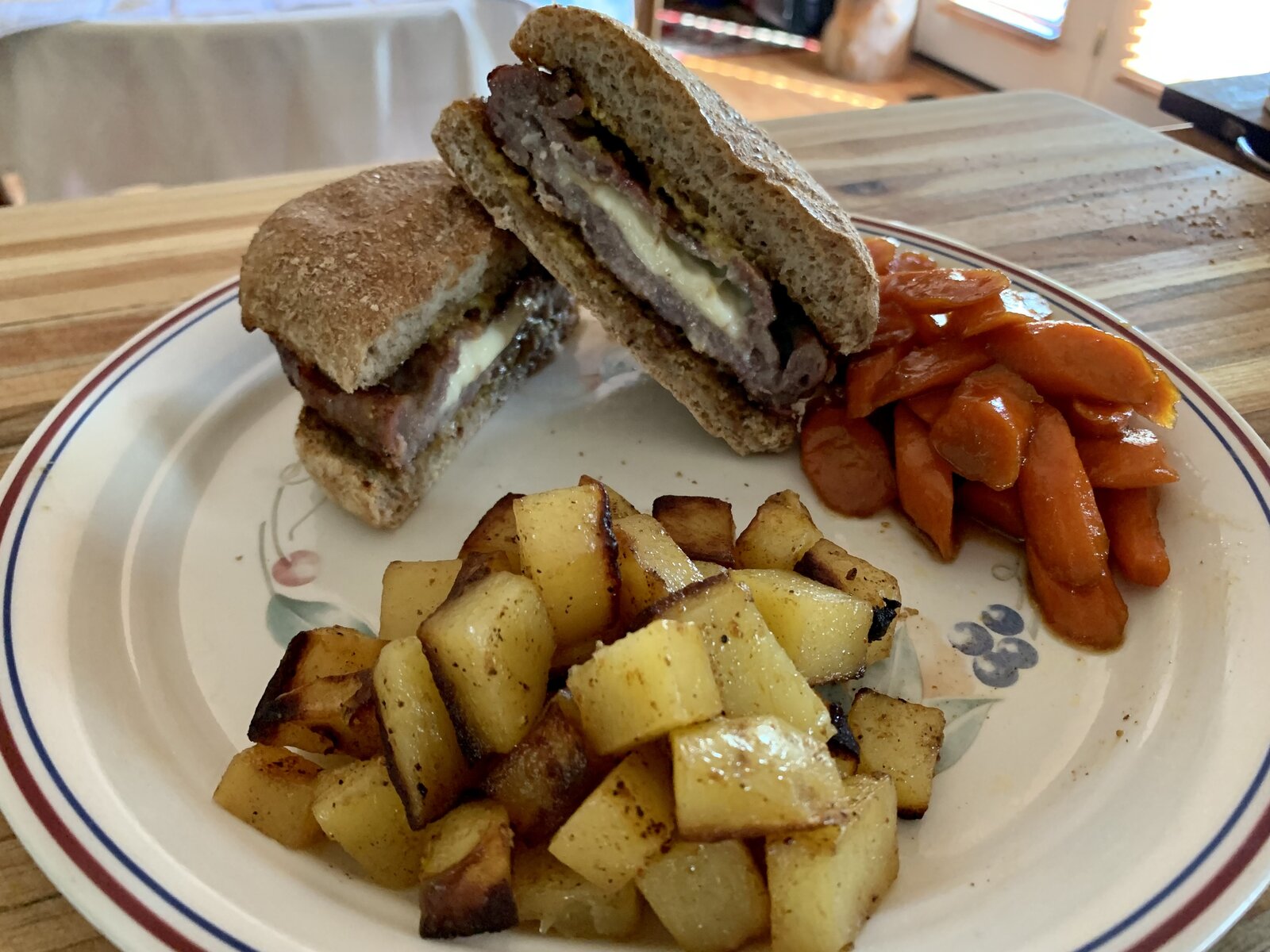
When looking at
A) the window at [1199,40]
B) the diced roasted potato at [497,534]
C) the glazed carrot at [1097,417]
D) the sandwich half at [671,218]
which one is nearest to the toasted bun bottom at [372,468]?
the diced roasted potato at [497,534]

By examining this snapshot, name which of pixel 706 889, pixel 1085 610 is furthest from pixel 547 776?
pixel 1085 610

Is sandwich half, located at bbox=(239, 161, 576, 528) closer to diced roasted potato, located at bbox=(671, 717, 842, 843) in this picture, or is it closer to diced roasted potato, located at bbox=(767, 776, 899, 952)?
diced roasted potato, located at bbox=(671, 717, 842, 843)

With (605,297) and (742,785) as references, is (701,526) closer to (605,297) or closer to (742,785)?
(742,785)

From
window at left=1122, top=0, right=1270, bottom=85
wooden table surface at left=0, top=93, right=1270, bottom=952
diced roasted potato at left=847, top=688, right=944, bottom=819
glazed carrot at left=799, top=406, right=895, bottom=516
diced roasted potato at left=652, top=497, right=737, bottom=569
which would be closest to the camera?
Answer: diced roasted potato at left=847, top=688, right=944, bottom=819

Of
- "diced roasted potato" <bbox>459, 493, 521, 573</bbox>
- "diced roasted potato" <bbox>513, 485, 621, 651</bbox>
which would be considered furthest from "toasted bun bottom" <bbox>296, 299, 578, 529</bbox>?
"diced roasted potato" <bbox>513, 485, 621, 651</bbox>

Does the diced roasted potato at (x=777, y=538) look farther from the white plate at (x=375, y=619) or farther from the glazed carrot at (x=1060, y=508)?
the glazed carrot at (x=1060, y=508)

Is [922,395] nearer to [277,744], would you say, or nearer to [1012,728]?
[1012,728]
